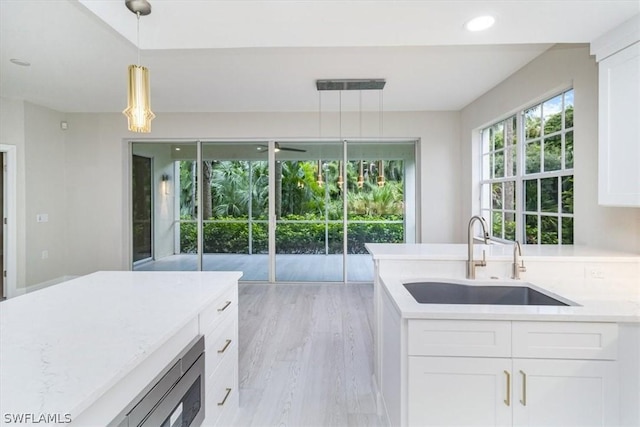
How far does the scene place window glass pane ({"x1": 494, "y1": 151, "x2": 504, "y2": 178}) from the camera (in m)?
3.98

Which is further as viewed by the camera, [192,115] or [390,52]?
[192,115]

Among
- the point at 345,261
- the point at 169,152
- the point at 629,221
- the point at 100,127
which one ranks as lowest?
the point at 345,261

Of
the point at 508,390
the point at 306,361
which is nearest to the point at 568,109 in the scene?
the point at 508,390

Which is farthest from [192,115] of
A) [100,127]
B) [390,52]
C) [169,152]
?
[390,52]

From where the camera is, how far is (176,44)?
2150 mm

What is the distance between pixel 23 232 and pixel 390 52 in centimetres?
545

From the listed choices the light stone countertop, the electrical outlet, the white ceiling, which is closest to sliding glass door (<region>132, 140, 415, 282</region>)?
the white ceiling

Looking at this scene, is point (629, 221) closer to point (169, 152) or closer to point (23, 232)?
point (169, 152)

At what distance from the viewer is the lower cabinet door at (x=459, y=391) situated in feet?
4.49

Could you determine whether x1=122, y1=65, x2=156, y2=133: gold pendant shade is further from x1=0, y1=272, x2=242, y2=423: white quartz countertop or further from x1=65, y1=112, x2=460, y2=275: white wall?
x1=65, y1=112, x2=460, y2=275: white wall

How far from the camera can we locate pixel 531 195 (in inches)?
133

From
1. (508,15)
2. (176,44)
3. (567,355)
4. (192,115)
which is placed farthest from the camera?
(192,115)

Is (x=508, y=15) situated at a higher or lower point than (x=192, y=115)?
lower

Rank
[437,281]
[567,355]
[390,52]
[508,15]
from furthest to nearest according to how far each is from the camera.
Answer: [390,52] → [437,281] → [508,15] → [567,355]
